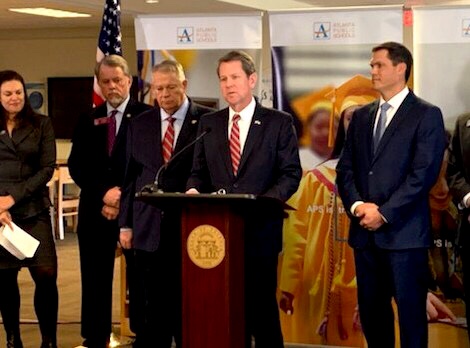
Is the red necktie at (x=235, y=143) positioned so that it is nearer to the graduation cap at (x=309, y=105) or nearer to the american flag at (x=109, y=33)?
the graduation cap at (x=309, y=105)

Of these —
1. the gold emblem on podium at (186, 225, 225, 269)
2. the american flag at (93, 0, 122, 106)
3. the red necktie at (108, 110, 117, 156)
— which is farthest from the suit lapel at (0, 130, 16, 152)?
the gold emblem on podium at (186, 225, 225, 269)

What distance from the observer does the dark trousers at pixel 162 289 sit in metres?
4.93

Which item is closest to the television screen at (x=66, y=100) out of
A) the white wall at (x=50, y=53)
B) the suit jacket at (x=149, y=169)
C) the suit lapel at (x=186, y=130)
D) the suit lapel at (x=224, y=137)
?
the white wall at (x=50, y=53)

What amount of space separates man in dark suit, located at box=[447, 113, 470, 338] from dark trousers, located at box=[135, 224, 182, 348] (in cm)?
141

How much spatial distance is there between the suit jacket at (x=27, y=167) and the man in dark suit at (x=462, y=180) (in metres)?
2.17

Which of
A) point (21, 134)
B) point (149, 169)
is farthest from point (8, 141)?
point (149, 169)

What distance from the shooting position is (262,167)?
4523 millimetres

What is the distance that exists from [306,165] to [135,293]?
47.0 inches

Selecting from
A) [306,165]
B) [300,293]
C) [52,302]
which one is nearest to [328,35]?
[306,165]

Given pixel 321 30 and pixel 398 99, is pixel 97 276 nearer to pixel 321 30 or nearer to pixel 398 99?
pixel 321 30

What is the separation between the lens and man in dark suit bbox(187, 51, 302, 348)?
451 cm

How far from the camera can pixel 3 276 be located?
5391mm

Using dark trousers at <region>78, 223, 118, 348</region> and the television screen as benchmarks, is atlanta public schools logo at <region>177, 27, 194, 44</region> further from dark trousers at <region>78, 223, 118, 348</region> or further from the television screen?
the television screen

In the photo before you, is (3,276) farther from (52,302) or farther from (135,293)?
(135,293)
